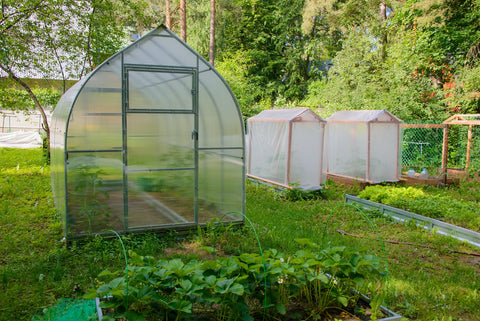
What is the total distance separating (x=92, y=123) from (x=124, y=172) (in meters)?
0.83

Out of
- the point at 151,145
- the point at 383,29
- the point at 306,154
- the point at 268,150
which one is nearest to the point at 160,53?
the point at 151,145

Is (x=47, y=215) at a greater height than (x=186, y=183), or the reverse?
(x=186, y=183)

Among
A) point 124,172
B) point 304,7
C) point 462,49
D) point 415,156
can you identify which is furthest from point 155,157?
point 304,7

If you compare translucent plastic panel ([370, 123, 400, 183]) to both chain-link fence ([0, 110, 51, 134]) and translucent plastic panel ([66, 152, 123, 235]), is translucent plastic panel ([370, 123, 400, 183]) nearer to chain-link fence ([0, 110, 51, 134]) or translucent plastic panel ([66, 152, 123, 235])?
translucent plastic panel ([66, 152, 123, 235])

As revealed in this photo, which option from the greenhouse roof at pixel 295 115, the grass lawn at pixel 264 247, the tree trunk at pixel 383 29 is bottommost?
the grass lawn at pixel 264 247

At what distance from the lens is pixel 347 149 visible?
34.4ft

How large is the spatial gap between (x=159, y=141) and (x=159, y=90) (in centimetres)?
78

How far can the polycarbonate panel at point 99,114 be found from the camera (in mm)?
5215

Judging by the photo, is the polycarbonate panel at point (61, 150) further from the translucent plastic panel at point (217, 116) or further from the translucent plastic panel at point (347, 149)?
the translucent plastic panel at point (347, 149)

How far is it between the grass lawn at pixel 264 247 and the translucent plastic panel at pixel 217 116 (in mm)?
1470

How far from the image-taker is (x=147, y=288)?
2.84m

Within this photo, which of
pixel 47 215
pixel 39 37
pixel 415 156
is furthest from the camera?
pixel 415 156

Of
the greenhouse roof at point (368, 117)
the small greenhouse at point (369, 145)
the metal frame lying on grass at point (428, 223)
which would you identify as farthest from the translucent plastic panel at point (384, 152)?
the metal frame lying on grass at point (428, 223)

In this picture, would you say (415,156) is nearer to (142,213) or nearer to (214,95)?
(214,95)
